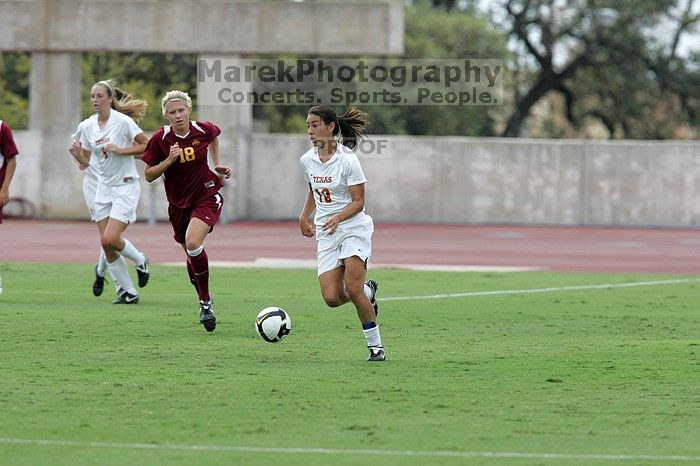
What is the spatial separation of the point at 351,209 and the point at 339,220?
0.14 meters

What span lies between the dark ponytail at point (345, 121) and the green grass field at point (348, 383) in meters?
1.67

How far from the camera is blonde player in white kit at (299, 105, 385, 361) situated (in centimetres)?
1088

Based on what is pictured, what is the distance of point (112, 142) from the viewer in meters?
15.3

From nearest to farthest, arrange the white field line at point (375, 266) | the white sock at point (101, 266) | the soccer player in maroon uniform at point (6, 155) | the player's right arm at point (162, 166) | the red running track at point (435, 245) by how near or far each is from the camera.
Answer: the player's right arm at point (162, 166), the soccer player in maroon uniform at point (6, 155), the white sock at point (101, 266), the white field line at point (375, 266), the red running track at point (435, 245)

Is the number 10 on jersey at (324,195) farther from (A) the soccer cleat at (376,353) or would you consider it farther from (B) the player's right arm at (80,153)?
(B) the player's right arm at (80,153)

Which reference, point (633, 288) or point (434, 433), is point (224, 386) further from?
point (633, 288)

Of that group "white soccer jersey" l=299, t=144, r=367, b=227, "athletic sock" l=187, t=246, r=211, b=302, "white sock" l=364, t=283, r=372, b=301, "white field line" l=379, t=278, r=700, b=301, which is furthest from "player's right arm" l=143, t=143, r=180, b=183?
"white field line" l=379, t=278, r=700, b=301

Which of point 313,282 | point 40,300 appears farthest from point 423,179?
point 40,300

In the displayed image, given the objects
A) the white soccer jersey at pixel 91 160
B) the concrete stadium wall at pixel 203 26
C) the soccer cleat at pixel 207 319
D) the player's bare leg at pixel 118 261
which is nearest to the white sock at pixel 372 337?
the soccer cleat at pixel 207 319

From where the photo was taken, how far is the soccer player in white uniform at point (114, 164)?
15.3 metres

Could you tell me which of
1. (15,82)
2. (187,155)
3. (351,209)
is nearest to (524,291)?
(187,155)

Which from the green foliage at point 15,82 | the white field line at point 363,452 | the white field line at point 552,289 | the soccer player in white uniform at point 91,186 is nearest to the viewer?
the white field line at point 363,452

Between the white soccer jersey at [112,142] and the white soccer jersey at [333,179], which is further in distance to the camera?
the white soccer jersey at [112,142]

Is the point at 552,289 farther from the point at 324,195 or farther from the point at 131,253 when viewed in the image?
the point at 324,195
